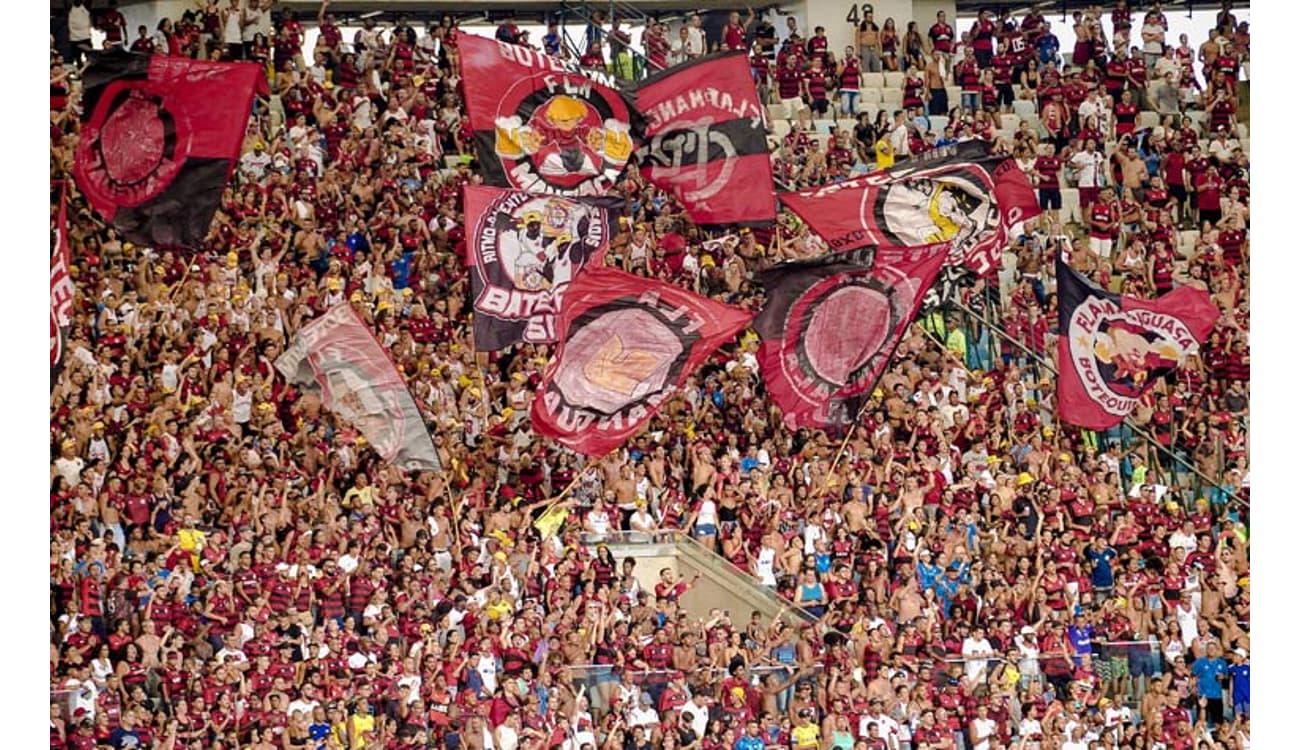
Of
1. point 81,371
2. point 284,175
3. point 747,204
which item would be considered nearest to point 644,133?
point 747,204

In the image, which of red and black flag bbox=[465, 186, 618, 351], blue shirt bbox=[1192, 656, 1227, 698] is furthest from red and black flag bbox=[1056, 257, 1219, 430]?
red and black flag bbox=[465, 186, 618, 351]

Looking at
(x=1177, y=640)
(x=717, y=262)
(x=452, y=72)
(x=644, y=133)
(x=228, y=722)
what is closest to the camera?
(x=228, y=722)

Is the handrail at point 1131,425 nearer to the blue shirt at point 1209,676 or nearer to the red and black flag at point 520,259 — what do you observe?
the blue shirt at point 1209,676

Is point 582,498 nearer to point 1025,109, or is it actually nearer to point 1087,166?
point 1087,166

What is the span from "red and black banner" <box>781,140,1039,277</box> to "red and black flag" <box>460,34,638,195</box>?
6.98 feet

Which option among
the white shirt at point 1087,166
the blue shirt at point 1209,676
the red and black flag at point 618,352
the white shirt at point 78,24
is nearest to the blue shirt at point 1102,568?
the blue shirt at point 1209,676

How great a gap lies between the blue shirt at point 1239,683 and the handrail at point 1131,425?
2946mm

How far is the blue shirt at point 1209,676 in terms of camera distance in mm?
27750

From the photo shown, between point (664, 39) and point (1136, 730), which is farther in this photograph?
point (664, 39)

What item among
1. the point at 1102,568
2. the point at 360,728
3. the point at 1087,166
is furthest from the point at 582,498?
the point at 1087,166

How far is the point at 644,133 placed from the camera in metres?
31.1

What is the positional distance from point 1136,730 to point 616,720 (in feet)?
16.8

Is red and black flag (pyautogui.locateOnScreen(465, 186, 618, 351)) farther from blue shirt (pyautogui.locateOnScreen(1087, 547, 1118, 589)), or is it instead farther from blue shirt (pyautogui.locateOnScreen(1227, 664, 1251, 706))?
blue shirt (pyautogui.locateOnScreen(1227, 664, 1251, 706))

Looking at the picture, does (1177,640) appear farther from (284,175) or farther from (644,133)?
(284,175)
